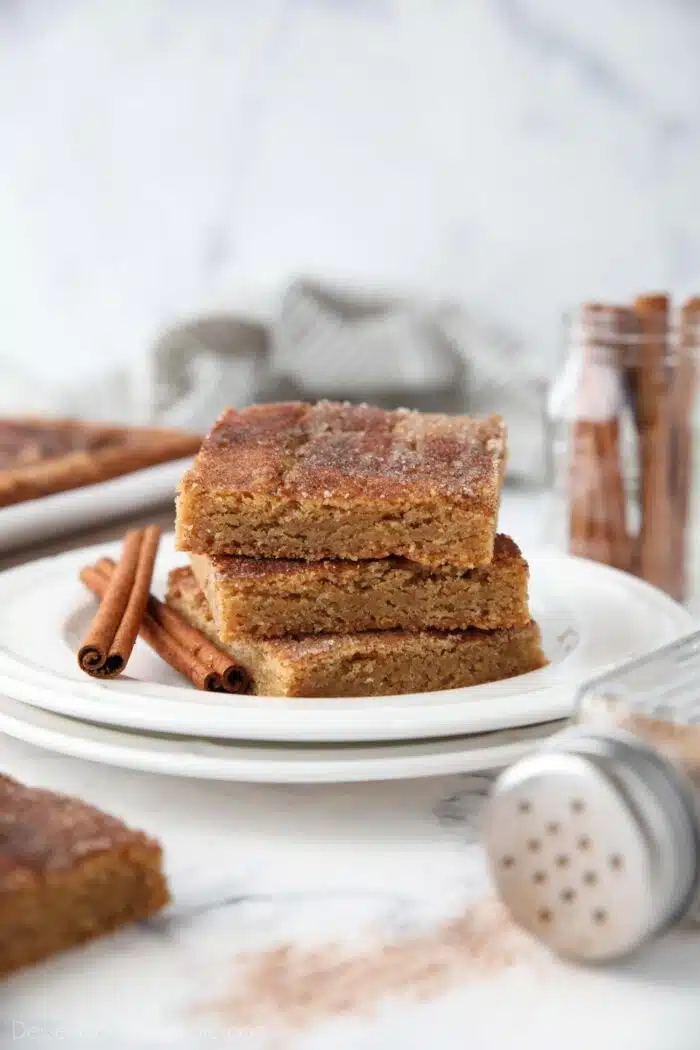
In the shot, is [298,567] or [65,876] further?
[298,567]

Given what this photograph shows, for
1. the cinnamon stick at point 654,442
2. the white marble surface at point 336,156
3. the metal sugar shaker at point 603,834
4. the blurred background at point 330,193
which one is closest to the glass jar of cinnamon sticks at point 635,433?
the cinnamon stick at point 654,442

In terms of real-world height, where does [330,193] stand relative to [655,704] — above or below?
above

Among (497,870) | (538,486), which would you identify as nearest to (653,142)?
(538,486)

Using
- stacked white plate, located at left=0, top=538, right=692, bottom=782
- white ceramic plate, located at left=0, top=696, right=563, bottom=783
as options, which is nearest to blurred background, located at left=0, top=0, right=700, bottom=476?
stacked white plate, located at left=0, top=538, right=692, bottom=782

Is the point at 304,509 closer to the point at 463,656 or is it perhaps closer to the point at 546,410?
the point at 463,656

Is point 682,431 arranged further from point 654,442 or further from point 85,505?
point 85,505

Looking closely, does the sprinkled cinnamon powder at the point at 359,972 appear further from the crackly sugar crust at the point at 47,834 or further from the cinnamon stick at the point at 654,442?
the cinnamon stick at the point at 654,442

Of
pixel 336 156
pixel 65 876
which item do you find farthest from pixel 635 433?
pixel 336 156
